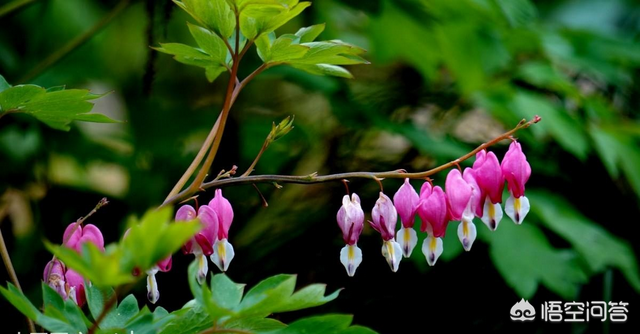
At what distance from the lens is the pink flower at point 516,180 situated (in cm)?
79

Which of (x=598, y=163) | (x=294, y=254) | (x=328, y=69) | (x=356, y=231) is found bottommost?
(x=598, y=163)

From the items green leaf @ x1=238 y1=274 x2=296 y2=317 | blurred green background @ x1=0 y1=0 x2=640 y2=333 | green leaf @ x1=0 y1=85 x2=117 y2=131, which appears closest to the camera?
green leaf @ x1=238 y1=274 x2=296 y2=317

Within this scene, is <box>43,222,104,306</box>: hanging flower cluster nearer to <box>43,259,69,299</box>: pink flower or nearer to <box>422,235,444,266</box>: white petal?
<box>43,259,69,299</box>: pink flower

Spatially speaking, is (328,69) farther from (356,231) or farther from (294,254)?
(294,254)

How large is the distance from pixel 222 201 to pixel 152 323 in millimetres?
198

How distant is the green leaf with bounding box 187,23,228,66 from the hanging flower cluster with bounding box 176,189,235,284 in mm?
168

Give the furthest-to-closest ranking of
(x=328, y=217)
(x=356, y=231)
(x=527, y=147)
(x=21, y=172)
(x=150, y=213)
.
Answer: (x=527, y=147) → (x=21, y=172) → (x=328, y=217) → (x=356, y=231) → (x=150, y=213)

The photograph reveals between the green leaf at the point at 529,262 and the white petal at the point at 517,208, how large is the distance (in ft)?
2.40

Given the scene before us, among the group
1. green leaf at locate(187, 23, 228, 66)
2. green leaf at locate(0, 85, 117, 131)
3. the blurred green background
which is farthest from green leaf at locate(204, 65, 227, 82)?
the blurred green background

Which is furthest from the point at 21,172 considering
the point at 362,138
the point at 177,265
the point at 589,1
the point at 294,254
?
the point at 589,1

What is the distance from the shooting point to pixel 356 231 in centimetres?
77

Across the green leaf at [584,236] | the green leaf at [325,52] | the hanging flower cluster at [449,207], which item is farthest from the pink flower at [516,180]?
the green leaf at [584,236]

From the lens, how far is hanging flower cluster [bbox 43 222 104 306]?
2.42ft

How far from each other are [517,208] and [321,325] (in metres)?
0.28
